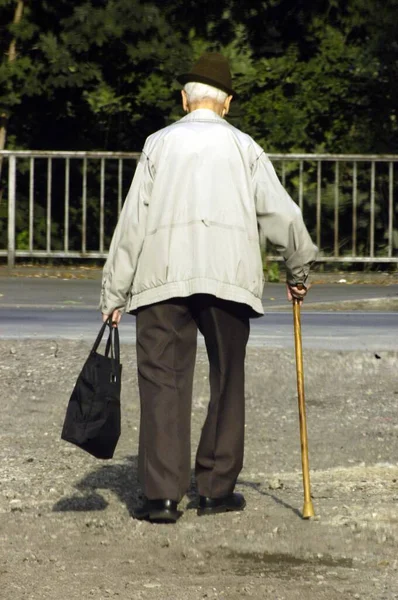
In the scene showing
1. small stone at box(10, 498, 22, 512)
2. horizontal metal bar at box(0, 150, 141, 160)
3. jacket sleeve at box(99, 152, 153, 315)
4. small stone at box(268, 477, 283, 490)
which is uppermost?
horizontal metal bar at box(0, 150, 141, 160)

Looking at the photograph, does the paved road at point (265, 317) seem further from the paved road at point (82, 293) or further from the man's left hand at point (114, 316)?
the man's left hand at point (114, 316)

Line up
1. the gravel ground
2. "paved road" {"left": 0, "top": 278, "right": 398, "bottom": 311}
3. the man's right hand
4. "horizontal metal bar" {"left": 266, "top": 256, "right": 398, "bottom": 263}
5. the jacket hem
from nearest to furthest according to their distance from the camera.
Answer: the gravel ground, the jacket hem, the man's right hand, "paved road" {"left": 0, "top": 278, "right": 398, "bottom": 311}, "horizontal metal bar" {"left": 266, "top": 256, "right": 398, "bottom": 263}

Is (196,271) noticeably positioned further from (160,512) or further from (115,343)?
(160,512)

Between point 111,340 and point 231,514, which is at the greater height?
point 111,340

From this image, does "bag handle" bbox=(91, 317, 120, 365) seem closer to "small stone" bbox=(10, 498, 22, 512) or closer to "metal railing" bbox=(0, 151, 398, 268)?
"small stone" bbox=(10, 498, 22, 512)

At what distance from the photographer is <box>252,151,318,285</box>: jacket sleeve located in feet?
18.4

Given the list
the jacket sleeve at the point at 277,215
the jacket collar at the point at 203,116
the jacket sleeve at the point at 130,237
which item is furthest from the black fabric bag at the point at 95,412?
the jacket collar at the point at 203,116

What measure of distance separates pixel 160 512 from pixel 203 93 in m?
1.51

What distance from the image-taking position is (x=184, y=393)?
569 cm

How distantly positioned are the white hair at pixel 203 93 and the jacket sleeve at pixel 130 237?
31cm

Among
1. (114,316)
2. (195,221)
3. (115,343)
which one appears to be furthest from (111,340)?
(195,221)

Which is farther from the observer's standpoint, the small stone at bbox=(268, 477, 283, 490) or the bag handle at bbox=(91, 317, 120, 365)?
A: the small stone at bbox=(268, 477, 283, 490)

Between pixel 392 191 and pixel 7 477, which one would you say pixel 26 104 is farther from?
pixel 7 477

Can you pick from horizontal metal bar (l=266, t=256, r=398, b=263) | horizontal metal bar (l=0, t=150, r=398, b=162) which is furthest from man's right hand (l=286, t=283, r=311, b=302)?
horizontal metal bar (l=0, t=150, r=398, b=162)
